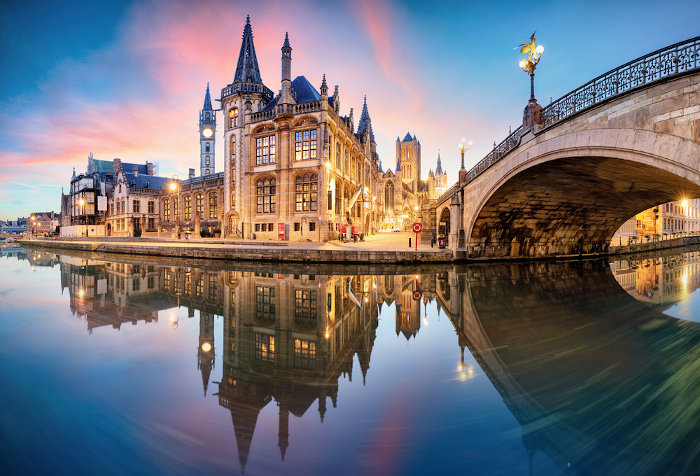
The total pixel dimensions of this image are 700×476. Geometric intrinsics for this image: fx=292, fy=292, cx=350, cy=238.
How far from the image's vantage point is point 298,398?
3.53 m

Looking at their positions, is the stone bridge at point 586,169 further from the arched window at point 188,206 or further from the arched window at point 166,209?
the arched window at point 166,209

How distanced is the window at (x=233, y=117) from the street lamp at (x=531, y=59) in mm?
30521

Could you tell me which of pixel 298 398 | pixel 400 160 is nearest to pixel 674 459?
pixel 298 398

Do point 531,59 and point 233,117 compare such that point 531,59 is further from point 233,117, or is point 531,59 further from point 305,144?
point 233,117

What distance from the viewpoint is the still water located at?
2609 millimetres

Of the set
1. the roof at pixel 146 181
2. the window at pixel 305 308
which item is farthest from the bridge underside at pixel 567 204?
the roof at pixel 146 181

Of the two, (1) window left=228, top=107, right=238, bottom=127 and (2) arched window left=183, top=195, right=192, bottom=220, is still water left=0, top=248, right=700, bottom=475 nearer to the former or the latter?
(1) window left=228, top=107, right=238, bottom=127

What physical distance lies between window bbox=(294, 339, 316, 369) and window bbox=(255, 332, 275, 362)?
40 centimetres

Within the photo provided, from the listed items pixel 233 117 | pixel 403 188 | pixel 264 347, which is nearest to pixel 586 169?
pixel 264 347

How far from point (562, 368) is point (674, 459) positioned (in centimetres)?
176

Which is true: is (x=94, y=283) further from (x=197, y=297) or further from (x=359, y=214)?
(x=359, y=214)

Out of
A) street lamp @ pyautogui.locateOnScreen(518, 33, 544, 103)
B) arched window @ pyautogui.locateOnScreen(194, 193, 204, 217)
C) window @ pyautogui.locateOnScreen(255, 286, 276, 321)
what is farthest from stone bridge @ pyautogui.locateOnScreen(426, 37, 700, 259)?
arched window @ pyautogui.locateOnScreen(194, 193, 204, 217)

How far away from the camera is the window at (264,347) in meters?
4.75

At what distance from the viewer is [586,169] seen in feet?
39.6
